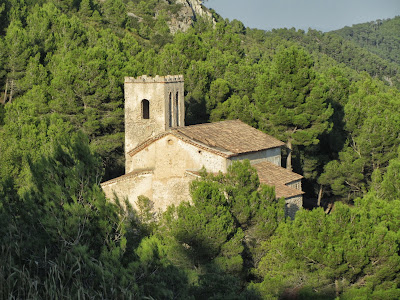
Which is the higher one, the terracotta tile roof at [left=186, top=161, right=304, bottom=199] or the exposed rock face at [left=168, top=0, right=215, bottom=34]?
the exposed rock face at [left=168, top=0, right=215, bottom=34]

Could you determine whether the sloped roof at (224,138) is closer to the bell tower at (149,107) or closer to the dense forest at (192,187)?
the bell tower at (149,107)

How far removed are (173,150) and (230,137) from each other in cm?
273

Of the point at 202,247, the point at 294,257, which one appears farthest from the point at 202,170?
the point at 294,257

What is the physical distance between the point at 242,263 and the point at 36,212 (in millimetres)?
7472

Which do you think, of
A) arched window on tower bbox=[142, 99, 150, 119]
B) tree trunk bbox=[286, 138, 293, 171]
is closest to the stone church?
arched window on tower bbox=[142, 99, 150, 119]

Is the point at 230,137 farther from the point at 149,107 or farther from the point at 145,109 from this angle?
the point at 145,109

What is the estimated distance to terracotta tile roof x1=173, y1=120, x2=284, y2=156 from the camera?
2430 cm

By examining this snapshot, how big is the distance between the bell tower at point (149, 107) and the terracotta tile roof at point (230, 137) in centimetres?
159

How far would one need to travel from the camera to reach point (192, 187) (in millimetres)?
19969

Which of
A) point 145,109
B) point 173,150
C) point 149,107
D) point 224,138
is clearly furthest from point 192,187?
point 145,109

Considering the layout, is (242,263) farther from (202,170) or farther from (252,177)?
(202,170)

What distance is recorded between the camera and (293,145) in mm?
34125

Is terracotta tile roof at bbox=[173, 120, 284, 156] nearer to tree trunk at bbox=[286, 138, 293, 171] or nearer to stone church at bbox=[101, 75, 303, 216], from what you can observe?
stone church at bbox=[101, 75, 303, 216]

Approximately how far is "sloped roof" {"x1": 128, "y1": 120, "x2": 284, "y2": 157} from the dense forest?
234cm
